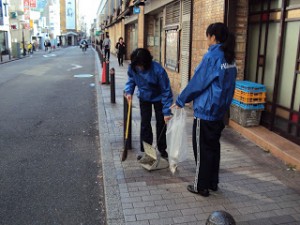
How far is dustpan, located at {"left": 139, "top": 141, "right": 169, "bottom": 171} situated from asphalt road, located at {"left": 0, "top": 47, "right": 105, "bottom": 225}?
661 millimetres

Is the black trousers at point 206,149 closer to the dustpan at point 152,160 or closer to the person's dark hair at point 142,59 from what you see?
the dustpan at point 152,160

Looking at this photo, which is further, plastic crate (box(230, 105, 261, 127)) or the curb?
plastic crate (box(230, 105, 261, 127))

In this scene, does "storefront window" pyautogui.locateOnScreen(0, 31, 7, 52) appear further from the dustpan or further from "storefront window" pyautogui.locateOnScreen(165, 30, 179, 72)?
the dustpan

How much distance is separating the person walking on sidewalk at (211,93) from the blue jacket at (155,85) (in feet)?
2.64

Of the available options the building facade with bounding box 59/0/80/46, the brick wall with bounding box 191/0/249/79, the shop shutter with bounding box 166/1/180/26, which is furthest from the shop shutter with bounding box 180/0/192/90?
the building facade with bounding box 59/0/80/46

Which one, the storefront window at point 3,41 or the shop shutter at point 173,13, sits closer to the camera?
the shop shutter at point 173,13

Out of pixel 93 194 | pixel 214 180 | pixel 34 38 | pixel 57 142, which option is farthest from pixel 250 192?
pixel 34 38

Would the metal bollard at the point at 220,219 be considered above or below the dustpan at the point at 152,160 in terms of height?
above

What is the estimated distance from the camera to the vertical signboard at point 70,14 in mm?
108812

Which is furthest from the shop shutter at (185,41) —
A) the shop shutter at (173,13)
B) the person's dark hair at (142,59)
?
the person's dark hair at (142,59)

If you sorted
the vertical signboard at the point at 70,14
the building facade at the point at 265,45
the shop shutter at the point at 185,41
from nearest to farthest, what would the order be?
1. the building facade at the point at 265,45
2. the shop shutter at the point at 185,41
3. the vertical signboard at the point at 70,14

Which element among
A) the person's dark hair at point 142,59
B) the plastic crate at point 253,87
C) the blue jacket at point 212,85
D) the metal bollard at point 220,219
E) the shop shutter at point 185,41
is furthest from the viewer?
the shop shutter at point 185,41

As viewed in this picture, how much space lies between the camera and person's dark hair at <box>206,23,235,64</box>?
3.54 m

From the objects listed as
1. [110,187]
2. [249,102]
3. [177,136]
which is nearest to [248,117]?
[249,102]
